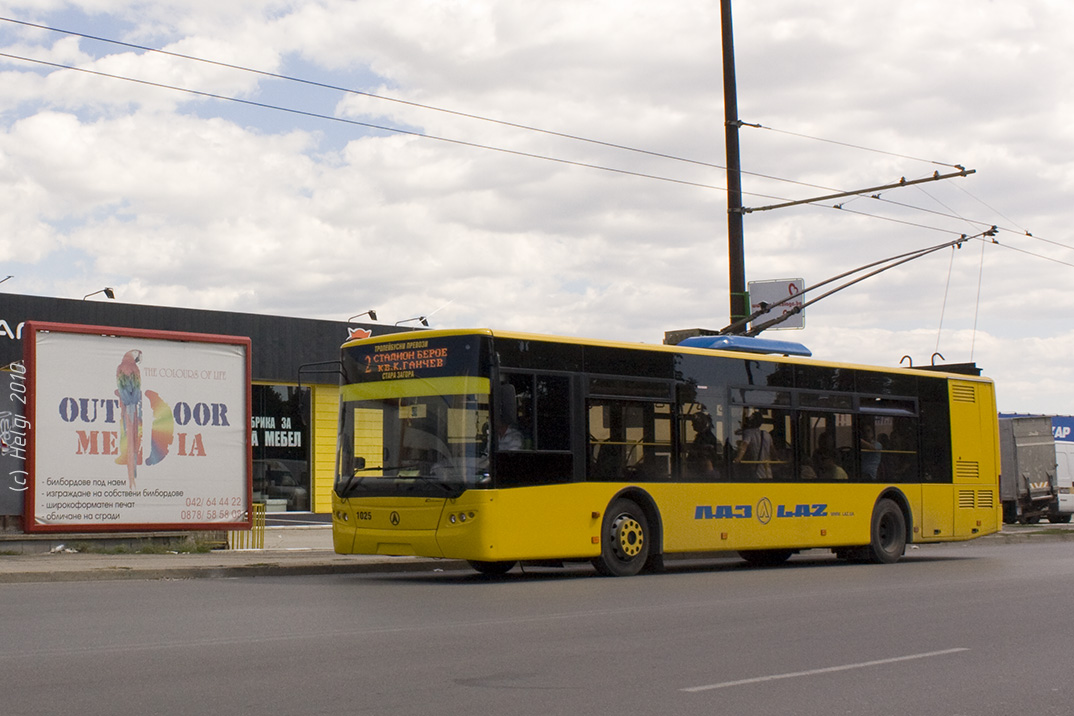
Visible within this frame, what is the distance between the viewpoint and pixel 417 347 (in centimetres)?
1555

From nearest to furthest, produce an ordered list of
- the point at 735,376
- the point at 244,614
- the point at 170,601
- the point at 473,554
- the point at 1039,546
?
the point at 244,614, the point at 170,601, the point at 473,554, the point at 735,376, the point at 1039,546

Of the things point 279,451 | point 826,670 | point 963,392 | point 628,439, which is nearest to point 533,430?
point 628,439

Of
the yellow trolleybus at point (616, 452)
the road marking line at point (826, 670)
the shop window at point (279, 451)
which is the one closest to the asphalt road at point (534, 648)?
the road marking line at point (826, 670)

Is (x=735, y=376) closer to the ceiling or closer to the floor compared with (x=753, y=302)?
closer to the floor

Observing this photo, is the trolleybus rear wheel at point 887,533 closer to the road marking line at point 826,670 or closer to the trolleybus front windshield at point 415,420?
the trolleybus front windshield at point 415,420

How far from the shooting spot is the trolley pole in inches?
943

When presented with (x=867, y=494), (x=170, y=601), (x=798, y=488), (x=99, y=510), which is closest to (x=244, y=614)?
(x=170, y=601)

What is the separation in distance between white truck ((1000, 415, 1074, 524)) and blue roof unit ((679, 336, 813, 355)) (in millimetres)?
21184

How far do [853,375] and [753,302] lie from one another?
7558 millimetres

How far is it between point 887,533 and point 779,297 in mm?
6902

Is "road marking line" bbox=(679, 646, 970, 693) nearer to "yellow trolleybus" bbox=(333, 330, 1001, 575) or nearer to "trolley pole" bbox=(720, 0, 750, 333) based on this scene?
"yellow trolleybus" bbox=(333, 330, 1001, 575)

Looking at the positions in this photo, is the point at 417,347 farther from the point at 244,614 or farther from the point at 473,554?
the point at 244,614

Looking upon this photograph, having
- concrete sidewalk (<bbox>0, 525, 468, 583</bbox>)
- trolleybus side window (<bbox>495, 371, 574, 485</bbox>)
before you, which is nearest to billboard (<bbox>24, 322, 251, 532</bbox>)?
concrete sidewalk (<bbox>0, 525, 468, 583</bbox>)

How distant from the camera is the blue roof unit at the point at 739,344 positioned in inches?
746
